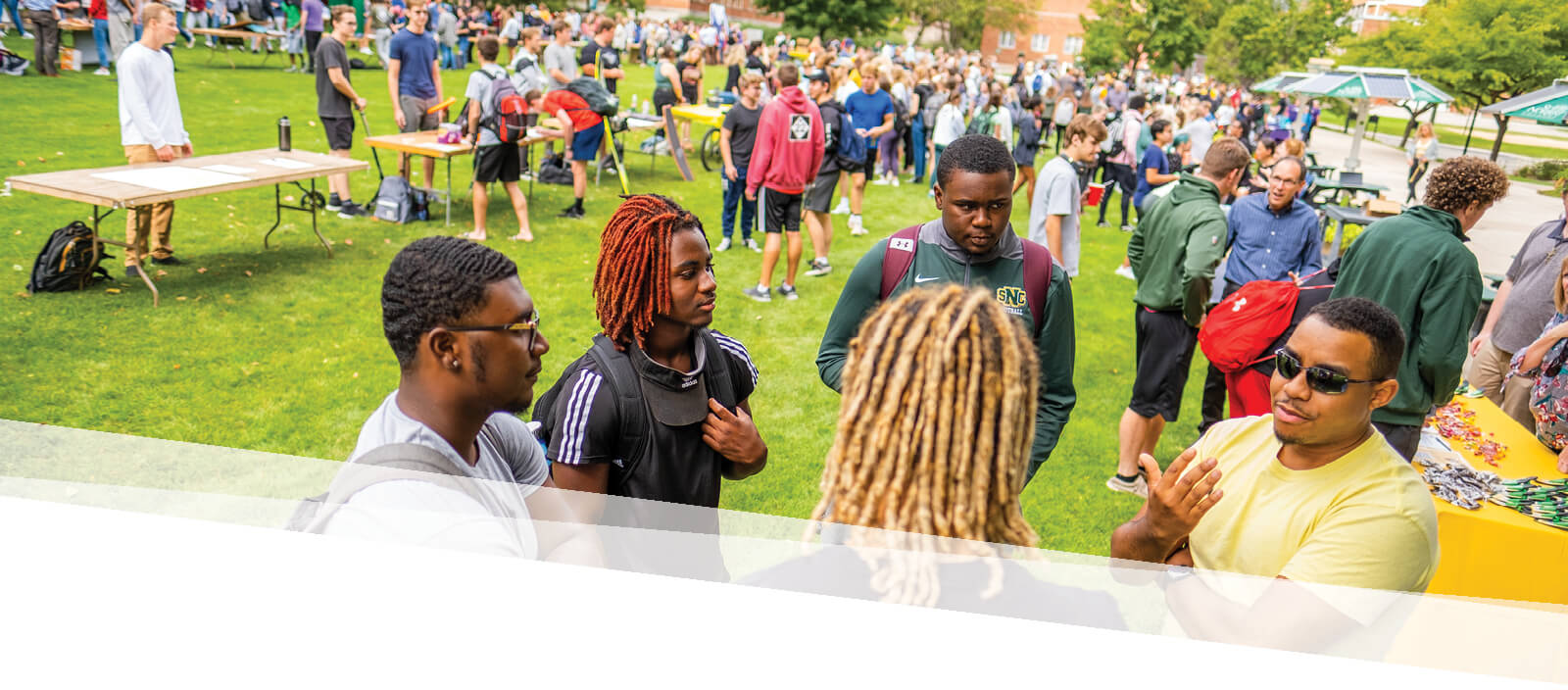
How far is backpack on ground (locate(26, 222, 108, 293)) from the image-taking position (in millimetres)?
6715

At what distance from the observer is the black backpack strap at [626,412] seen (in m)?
2.48

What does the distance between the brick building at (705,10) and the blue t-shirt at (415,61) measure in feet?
180

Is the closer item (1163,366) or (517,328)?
(517,328)

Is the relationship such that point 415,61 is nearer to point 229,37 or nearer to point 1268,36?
point 229,37

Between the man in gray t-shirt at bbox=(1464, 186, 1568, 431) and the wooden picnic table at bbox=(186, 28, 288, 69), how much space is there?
2199 centimetres

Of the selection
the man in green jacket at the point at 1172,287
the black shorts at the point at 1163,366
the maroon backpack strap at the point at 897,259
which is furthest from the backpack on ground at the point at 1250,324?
the maroon backpack strap at the point at 897,259

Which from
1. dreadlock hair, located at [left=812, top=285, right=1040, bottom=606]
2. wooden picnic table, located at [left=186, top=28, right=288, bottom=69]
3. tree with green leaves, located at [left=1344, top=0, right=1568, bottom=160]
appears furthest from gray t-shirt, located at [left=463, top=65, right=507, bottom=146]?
wooden picnic table, located at [left=186, top=28, right=288, bottom=69]

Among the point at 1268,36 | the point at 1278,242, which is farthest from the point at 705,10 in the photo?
the point at 1278,242

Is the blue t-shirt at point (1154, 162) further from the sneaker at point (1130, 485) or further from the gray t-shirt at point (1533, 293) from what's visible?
the sneaker at point (1130, 485)

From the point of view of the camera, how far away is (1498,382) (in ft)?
18.6

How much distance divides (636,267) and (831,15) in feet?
168

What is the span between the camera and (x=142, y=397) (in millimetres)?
5473

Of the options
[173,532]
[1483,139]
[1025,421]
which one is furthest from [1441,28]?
[173,532]

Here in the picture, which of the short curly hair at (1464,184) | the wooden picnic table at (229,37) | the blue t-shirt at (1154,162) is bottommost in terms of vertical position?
the blue t-shirt at (1154,162)
